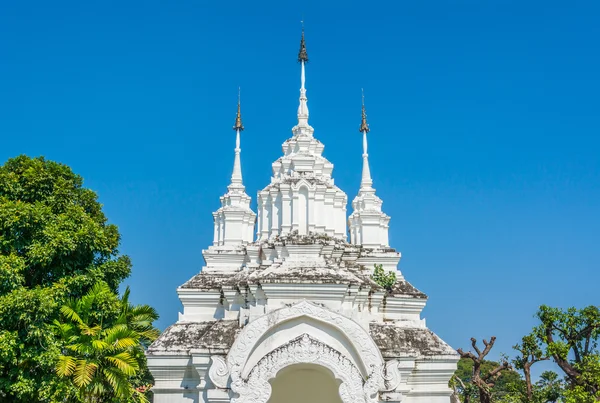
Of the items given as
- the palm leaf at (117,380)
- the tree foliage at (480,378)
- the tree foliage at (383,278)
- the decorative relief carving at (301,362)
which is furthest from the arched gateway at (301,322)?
the tree foliage at (480,378)

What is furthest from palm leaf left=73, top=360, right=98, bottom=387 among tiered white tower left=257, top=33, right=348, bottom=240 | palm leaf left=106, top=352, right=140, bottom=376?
tiered white tower left=257, top=33, right=348, bottom=240

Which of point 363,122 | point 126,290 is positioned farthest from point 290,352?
point 363,122

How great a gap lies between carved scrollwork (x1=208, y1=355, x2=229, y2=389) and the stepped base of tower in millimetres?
26

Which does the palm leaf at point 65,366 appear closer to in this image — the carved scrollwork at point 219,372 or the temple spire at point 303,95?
the carved scrollwork at point 219,372

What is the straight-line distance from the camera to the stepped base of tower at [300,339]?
15.7 m

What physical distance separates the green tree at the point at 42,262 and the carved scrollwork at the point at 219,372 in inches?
180

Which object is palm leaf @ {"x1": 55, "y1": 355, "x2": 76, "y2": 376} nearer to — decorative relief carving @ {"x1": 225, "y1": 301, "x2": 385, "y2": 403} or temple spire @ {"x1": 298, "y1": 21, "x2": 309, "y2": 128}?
decorative relief carving @ {"x1": 225, "y1": 301, "x2": 385, "y2": 403}

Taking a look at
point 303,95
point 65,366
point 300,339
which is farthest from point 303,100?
point 65,366

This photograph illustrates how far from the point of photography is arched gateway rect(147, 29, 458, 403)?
621 inches

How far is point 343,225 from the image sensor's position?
25125mm

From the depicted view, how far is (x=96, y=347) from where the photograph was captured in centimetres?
1775

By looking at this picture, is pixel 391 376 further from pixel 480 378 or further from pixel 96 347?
pixel 480 378

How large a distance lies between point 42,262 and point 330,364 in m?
9.49

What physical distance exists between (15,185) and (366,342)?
41.3ft
